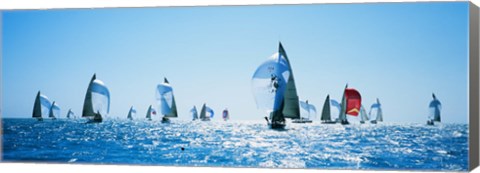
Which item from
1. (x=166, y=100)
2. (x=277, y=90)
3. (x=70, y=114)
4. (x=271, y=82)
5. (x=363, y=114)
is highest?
(x=271, y=82)

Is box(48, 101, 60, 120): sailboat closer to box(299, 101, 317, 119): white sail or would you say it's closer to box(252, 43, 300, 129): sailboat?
box(252, 43, 300, 129): sailboat

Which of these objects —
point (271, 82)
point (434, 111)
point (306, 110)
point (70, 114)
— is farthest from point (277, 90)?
point (70, 114)

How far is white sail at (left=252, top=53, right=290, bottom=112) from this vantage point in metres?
13.2

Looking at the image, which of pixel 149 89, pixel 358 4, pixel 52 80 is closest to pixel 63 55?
pixel 52 80

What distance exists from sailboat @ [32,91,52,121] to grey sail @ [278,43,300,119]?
143 inches

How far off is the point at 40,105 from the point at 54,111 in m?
0.23

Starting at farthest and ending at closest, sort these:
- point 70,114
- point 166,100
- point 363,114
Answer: point 70,114 → point 166,100 → point 363,114

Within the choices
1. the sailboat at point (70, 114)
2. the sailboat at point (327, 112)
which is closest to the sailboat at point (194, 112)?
the sailboat at point (327, 112)

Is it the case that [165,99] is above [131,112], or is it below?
above

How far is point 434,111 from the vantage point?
12.4 metres

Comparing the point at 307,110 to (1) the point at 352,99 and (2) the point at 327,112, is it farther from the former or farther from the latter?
(1) the point at 352,99

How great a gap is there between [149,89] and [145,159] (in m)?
1.05

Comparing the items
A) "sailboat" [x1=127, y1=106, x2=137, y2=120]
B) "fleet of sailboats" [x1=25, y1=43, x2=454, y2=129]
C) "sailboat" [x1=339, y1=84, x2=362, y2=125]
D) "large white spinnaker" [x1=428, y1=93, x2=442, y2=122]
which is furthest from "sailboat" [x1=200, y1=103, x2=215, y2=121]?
"large white spinnaker" [x1=428, y1=93, x2=442, y2=122]

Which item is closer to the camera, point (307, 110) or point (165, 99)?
point (307, 110)
